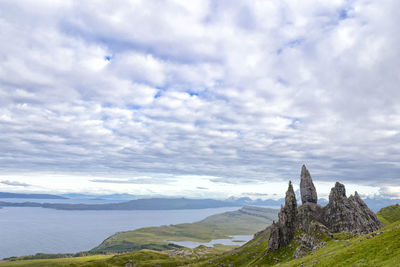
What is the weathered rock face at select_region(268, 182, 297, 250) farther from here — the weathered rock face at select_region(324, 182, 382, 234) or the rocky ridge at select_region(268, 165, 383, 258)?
the weathered rock face at select_region(324, 182, 382, 234)

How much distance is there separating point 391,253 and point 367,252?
17.5ft

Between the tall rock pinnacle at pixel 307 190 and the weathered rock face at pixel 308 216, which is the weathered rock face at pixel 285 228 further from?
the tall rock pinnacle at pixel 307 190

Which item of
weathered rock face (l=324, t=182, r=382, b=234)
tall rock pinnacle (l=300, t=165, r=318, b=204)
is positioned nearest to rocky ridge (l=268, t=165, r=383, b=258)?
weathered rock face (l=324, t=182, r=382, b=234)

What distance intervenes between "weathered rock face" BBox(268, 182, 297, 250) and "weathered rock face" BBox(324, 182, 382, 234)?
91.6 ft

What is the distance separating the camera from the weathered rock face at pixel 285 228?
413ft

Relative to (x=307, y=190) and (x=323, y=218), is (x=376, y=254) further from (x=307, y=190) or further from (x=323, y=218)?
(x=307, y=190)

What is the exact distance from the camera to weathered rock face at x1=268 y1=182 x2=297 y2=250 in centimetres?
12600

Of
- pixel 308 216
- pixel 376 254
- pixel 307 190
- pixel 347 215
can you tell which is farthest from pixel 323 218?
pixel 376 254

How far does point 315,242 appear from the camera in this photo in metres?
93.9

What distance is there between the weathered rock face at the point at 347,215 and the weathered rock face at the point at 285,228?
27927mm

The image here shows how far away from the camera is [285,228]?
426 feet

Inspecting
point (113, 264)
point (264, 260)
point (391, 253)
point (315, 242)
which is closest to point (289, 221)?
point (264, 260)

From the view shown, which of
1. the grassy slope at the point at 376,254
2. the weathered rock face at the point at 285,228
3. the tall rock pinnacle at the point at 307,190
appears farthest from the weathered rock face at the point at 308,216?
the grassy slope at the point at 376,254

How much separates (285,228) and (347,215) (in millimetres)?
46555
